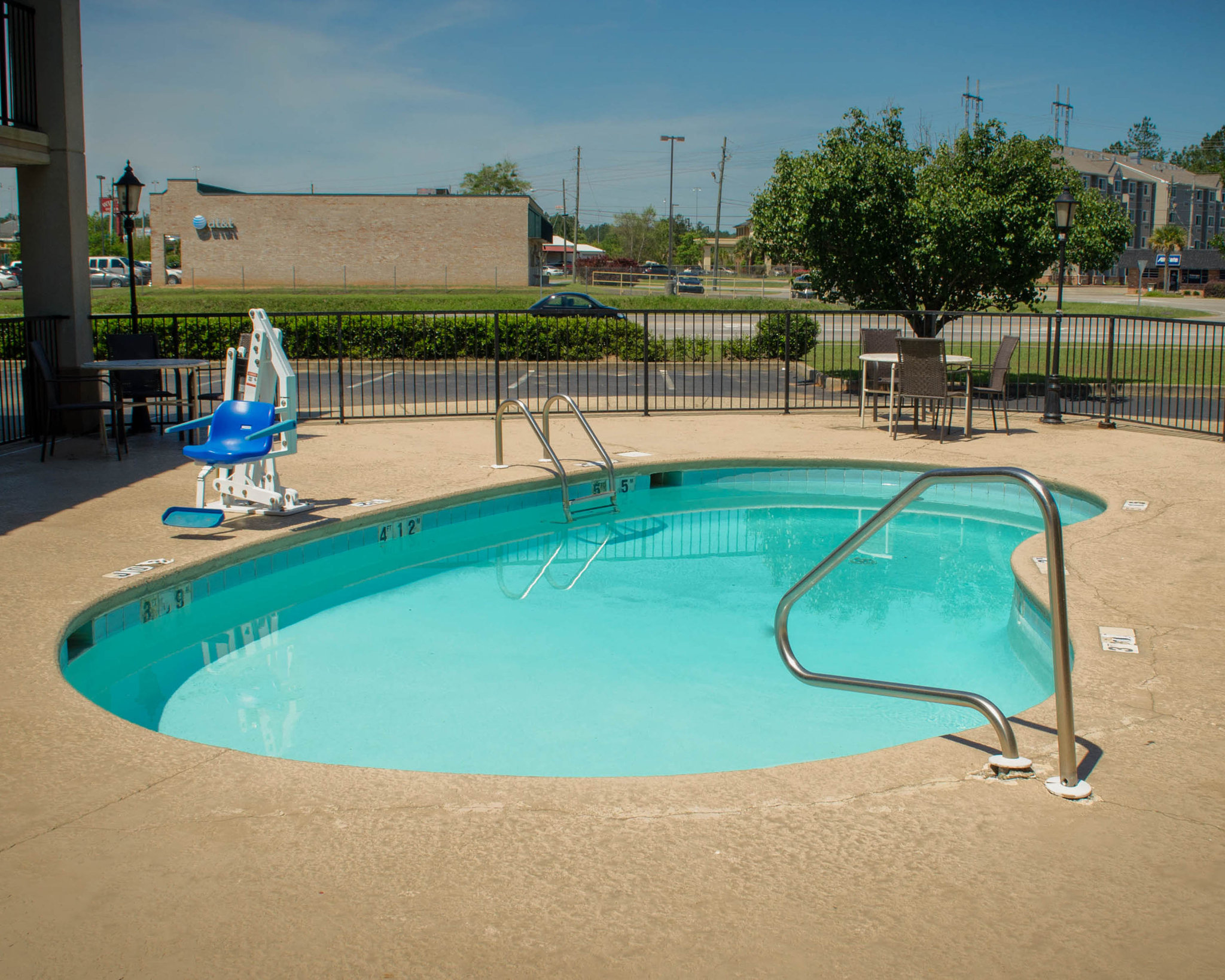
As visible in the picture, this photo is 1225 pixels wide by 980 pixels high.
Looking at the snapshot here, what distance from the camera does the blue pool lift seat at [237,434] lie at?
750cm

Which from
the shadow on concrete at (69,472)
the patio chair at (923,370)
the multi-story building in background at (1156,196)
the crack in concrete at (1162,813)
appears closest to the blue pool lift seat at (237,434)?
the shadow on concrete at (69,472)

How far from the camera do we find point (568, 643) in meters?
6.76

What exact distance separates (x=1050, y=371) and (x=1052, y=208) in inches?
212

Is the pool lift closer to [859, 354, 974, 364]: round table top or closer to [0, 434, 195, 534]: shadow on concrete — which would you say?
[0, 434, 195, 534]: shadow on concrete

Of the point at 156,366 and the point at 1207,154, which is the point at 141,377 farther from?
the point at 1207,154

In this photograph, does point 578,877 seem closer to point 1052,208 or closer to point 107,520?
point 107,520

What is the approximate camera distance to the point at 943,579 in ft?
27.0

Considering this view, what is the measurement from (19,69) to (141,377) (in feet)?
11.2

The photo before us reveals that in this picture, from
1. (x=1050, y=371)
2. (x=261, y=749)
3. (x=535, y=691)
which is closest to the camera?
(x=261, y=749)

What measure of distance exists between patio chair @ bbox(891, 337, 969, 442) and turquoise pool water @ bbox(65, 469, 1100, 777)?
6.78ft

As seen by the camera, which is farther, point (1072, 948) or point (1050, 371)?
point (1050, 371)

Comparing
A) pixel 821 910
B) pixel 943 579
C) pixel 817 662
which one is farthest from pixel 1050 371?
pixel 821 910

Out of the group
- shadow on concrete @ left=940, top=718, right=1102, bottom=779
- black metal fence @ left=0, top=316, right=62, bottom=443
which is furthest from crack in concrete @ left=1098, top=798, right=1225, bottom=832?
black metal fence @ left=0, top=316, right=62, bottom=443

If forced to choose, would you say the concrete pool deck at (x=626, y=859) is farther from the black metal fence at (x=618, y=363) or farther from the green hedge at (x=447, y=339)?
the green hedge at (x=447, y=339)
